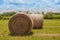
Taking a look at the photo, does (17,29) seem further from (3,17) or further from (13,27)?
(3,17)

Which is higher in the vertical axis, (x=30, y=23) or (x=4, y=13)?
(x=4, y=13)

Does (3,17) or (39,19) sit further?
(39,19)

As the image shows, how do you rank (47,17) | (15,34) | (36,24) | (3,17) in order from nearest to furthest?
1. (3,17)
2. (15,34)
3. (36,24)
4. (47,17)

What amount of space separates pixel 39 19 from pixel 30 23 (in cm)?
325

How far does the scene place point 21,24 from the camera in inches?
422

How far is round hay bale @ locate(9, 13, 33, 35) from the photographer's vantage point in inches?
412

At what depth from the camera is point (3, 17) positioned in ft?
11.5

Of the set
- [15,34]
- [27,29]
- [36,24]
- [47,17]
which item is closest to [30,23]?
[27,29]

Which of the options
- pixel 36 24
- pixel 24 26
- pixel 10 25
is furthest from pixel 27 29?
pixel 36 24

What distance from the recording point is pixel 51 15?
32.6 metres

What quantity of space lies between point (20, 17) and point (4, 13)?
7.05 meters

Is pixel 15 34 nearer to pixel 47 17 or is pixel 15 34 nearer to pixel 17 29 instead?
pixel 17 29

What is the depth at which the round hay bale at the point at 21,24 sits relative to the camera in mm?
10477

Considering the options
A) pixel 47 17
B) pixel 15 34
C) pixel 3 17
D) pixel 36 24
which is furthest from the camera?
pixel 47 17
